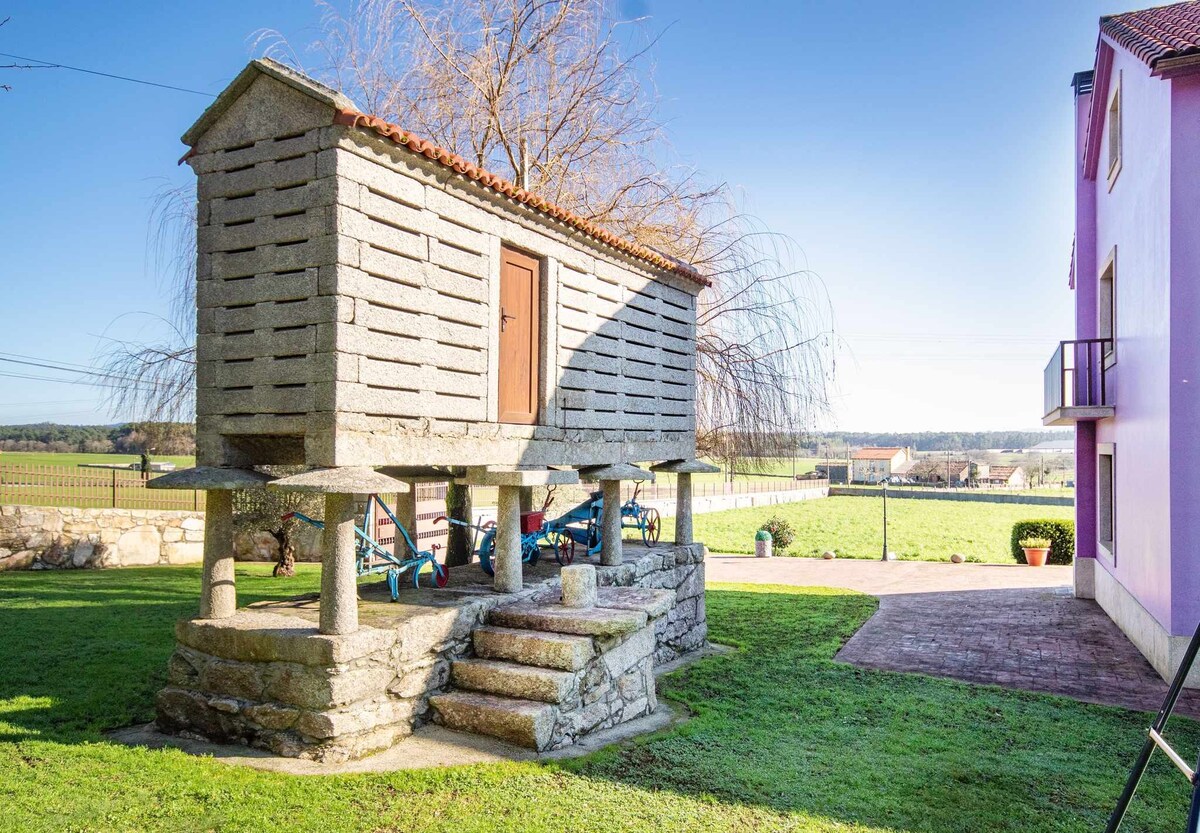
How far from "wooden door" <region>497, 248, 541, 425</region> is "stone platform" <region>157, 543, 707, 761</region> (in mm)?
1861

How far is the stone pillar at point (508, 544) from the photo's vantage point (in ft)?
25.3

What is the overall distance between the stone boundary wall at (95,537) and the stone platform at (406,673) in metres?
8.82

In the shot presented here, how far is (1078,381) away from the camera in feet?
43.0

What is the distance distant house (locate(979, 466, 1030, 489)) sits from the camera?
232ft

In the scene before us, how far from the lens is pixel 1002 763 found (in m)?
6.09

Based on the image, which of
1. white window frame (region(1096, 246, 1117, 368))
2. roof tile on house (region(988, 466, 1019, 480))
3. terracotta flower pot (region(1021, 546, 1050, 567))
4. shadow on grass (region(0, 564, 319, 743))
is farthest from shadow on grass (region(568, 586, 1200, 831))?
roof tile on house (region(988, 466, 1019, 480))

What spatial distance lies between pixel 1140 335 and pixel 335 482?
394 inches

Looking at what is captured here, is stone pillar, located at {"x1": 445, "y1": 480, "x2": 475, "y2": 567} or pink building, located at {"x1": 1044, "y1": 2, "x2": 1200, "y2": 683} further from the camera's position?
stone pillar, located at {"x1": 445, "y1": 480, "x2": 475, "y2": 567}

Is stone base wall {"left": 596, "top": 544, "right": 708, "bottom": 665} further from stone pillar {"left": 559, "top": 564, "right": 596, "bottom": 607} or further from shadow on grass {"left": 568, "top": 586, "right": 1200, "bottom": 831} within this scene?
stone pillar {"left": 559, "top": 564, "right": 596, "bottom": 607}

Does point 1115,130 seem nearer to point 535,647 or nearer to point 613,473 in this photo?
point 613,473

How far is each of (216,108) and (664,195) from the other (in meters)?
8.59

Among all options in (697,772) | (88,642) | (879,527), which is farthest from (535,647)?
(879,527)

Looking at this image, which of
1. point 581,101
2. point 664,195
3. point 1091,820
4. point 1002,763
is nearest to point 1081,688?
point 1002,763

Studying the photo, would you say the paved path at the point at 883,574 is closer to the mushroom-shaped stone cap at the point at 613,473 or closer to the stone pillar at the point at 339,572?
the mushroom-shaped stone cap at the point at 613,473
